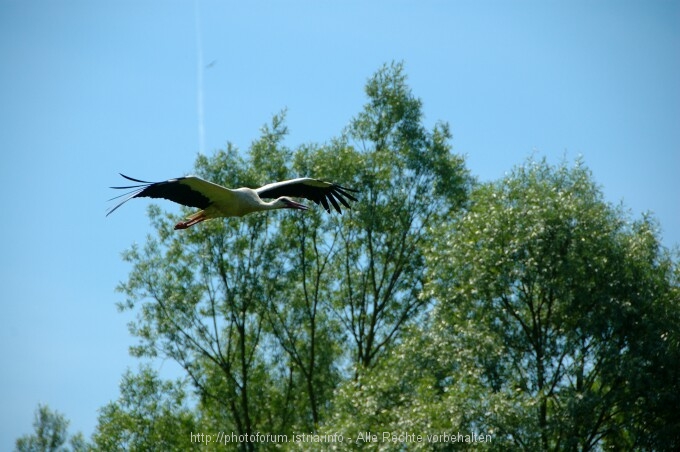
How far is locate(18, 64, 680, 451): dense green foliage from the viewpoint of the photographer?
21969 mm

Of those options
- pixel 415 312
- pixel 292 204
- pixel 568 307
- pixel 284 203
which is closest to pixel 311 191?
pixel 284 203

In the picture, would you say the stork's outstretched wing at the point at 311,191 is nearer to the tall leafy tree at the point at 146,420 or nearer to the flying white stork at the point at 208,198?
the flying white stork at the point at 208,198

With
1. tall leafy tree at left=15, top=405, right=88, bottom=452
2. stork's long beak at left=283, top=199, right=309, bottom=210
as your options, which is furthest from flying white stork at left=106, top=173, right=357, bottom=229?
tall leafy tree at left=15, top=405, right=88, bottom=452

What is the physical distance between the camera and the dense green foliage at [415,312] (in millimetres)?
21969

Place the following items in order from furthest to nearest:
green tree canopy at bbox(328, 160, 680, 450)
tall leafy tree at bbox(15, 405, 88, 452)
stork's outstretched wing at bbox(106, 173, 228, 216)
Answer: tall leafy tree at bbox(15, 405, 88, 452) < green tree canopy at bbox(328, 160, 680, 450) < stork's outstretched wing at bbox(106, 173, 228, 216)

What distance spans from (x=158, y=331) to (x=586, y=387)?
547 inches

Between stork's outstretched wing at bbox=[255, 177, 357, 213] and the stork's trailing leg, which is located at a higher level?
stork's outstretched wing at bbox=[255, 177, 357, 213]

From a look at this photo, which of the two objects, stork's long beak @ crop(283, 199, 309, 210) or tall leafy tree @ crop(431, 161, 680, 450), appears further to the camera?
tall leafy tree @ crop(431, 161, 680, 450)

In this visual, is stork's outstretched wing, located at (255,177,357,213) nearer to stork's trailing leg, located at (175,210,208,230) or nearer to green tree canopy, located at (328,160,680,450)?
stork's trailing leg, located at (175,210,208,230)

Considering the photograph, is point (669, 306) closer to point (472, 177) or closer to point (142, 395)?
point (472, 177)

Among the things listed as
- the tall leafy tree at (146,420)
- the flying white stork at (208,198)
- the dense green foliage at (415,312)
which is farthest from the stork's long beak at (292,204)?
the tall leafy tree at (146,420)

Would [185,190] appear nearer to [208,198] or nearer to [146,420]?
[208,198]

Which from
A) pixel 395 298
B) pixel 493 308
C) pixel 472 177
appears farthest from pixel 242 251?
pixel 493 308

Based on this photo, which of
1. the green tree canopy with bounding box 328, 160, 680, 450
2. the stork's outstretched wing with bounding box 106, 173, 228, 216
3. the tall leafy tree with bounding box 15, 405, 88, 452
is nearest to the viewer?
the stork's outstretched wing with bounding box 106, 173, 228, 216
